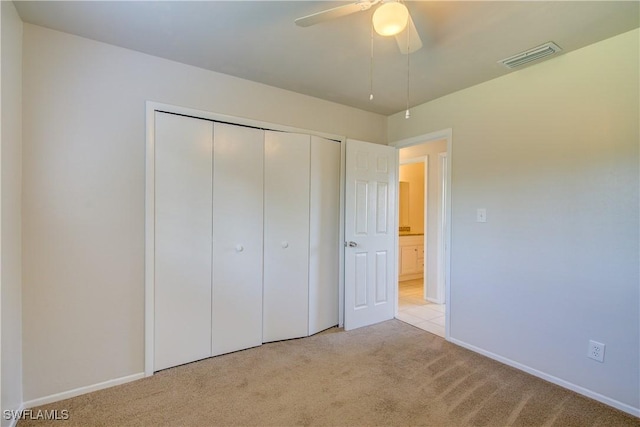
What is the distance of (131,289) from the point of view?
2.17 meters

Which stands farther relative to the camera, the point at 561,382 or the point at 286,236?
the point at 286,236

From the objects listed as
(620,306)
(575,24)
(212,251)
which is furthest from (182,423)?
(575,24)

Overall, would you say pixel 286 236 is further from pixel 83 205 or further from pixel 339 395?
pixel 83 205

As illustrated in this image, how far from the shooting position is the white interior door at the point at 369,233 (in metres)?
3.12

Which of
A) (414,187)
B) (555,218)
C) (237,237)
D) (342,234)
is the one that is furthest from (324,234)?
(414,187)

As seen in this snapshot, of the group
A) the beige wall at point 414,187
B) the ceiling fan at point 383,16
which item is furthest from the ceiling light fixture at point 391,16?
the beige wall at point 414,187

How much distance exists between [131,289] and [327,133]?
2.24 metres

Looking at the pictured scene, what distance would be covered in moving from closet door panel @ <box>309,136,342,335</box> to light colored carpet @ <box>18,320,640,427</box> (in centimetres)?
54

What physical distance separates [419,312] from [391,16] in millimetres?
3357

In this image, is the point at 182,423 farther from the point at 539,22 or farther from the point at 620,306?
the point at 539,22

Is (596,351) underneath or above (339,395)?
above

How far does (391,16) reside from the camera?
131cm

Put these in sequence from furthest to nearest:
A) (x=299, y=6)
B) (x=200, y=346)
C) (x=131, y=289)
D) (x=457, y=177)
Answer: (x=457, y=177)
(x=200, y=346)
(x=131, y=289)
(x=299, y=6)

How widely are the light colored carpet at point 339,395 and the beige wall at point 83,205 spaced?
35 cm
